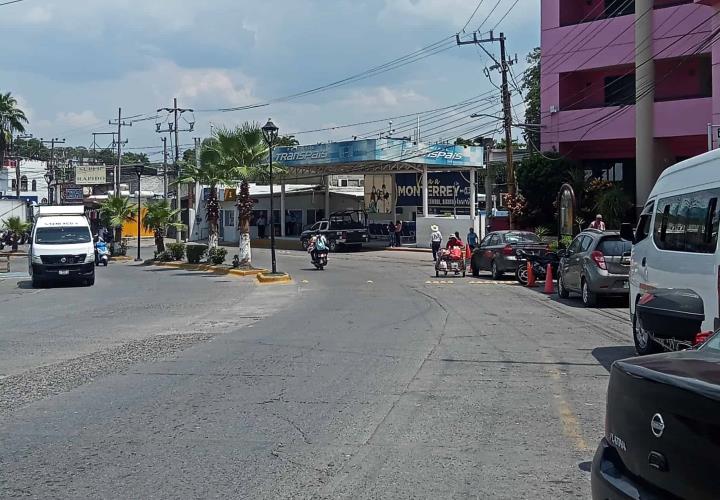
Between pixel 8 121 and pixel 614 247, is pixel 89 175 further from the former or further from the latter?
pixel 614 247

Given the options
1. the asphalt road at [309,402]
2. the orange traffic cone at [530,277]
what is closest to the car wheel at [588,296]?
the asphalt road at [309,402]

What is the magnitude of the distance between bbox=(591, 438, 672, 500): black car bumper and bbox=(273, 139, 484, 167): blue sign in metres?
41.6

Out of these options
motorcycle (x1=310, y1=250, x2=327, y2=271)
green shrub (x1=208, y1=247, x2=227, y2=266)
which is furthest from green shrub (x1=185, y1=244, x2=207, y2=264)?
motorcycle (x1=310, y1=250, x2=327, y2=271)

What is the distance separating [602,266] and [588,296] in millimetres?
876

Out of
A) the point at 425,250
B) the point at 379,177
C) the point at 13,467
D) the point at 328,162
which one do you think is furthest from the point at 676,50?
the point at 13,467

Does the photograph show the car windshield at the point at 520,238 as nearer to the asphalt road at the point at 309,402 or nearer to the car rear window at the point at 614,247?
the asphalt road at the point at 309,402

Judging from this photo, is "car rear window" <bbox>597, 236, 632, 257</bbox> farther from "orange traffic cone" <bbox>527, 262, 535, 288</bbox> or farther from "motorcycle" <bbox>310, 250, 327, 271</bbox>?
"motorcycle" <bbox>310, 250, 327, 271</bbox>

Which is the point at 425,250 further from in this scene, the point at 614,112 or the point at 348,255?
the point at 614,112

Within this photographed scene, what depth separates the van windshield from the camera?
2970cm

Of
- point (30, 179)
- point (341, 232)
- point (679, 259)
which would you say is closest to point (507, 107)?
point (341, 232)

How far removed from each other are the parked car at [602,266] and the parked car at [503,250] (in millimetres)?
7316

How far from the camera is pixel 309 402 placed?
29.5ft

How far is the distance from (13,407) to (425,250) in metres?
38.6

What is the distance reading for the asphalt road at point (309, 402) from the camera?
6320mm
